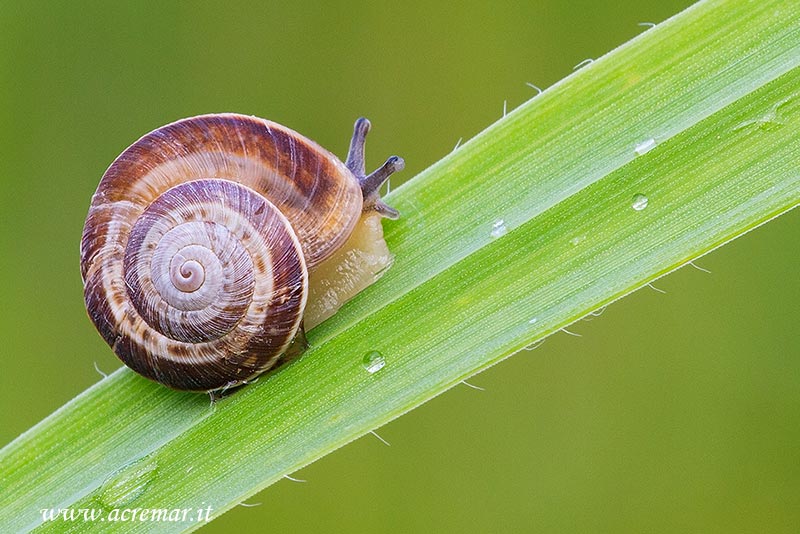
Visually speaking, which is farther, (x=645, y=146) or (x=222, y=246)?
(x=222, y=246)

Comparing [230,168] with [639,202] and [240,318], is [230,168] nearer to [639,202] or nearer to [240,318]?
[240,318]

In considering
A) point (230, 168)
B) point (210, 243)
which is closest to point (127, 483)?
point (210, 243)

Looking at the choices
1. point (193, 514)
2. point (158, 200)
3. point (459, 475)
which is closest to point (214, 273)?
point (158, 200)

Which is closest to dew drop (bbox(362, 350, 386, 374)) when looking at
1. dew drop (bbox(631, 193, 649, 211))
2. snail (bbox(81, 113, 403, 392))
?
snail (bbox(81, 113, 403, 392))

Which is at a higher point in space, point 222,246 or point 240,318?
point 222,246

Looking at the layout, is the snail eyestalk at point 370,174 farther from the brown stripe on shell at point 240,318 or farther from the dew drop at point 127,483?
the dew drop at point 127,483

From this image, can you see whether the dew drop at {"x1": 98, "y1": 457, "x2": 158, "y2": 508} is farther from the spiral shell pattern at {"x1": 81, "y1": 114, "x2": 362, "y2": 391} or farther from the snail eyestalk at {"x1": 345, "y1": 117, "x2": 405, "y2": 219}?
the snail eyestalk at {"x1": 345, "y1": 117, "x2": 405, "y2": 219}

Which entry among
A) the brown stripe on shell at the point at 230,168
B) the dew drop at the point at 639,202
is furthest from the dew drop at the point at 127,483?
the dew drop at the point at 639,202

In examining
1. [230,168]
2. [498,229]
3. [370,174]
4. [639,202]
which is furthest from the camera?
[370,174]
